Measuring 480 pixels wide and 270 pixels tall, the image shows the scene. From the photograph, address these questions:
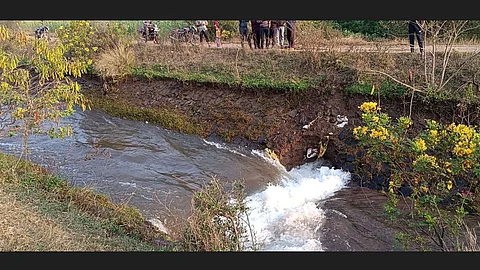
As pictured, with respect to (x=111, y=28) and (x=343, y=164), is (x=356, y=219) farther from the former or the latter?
(x=111, y=28)

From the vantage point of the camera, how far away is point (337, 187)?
368 inches

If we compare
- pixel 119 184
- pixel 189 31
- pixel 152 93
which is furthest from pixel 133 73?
pixel 119 184

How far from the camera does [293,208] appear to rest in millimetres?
8398

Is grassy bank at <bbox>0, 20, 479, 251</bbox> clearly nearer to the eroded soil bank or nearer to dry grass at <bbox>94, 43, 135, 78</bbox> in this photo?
dry grass at <bbox>94, 43, 135, 78</bbox>

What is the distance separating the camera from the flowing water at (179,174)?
791 cm

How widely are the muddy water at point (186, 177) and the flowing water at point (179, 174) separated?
19 millimetres

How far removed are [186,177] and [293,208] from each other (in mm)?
2806

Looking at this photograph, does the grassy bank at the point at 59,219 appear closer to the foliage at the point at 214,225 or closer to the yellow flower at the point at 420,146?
the foliage at the point at 214,225

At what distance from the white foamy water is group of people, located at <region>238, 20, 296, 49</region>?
513cm

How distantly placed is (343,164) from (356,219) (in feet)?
7.60

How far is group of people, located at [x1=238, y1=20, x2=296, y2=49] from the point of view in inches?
551

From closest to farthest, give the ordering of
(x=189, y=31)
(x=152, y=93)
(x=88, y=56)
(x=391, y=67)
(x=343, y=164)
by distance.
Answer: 1. (x=343, y=164)
2. (x=391, y=67)
3. (x=152, y=93)
4. (x=88, y=56)
5. (x=189, y=31)

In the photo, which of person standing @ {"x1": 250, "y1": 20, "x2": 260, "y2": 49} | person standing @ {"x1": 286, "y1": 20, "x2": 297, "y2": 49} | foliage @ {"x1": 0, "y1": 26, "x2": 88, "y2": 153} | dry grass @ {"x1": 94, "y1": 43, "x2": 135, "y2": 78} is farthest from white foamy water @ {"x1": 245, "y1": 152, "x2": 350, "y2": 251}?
dry grass @ {"x1": 94, "y1": 43, "x2": 135, "y2": 78}

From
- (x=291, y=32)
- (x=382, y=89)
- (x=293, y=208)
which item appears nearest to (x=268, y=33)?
(x=291, y=32)
